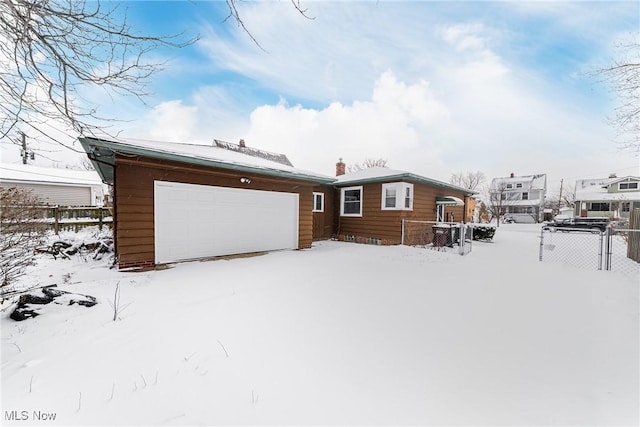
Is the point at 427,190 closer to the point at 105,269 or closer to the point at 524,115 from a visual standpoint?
the point at 524,115

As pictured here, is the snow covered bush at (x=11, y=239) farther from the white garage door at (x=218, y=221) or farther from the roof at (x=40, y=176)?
the roof at (x=40, y=176)

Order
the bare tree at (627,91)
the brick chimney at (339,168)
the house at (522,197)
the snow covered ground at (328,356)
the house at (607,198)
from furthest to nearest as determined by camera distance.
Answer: the house at (522,197) → the house at (607,198) → the brick chimney at (339,168) → the bare tree at (627,91) → the snow covered ground at (328,356)

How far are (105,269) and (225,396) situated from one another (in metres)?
5.55

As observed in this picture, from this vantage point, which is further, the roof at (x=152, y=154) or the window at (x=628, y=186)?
the window at (x=628, y=186)

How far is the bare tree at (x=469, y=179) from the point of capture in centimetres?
3972

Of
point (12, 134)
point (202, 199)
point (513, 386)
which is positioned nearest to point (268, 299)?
point (513, 386)

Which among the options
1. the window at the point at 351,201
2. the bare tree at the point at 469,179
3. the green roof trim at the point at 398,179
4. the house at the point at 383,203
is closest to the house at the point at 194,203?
the green roof trim at the point at 398,179

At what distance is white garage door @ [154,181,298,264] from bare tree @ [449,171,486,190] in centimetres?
3884

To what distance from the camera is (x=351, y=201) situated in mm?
11820

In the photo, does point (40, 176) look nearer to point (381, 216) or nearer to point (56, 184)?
point (56, 184)

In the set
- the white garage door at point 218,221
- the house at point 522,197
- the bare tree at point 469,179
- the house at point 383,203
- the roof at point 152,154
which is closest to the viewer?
the roof at point 152,154

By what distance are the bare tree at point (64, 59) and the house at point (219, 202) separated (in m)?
2.11

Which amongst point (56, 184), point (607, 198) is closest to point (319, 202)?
point (56, 184)

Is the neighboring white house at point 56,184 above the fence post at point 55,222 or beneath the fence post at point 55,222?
above
